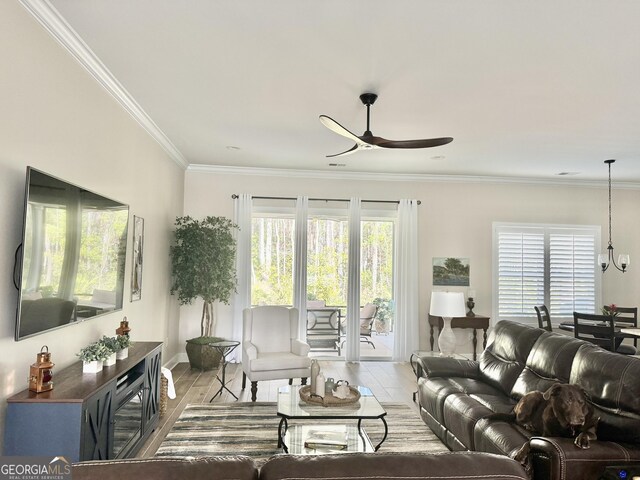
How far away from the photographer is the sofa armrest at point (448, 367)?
3965 mm

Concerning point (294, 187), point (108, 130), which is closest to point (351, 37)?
point (108, 130)

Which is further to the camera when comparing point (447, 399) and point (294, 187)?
point (294, 187)

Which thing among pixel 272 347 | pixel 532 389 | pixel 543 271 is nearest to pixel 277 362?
pixel 272 347

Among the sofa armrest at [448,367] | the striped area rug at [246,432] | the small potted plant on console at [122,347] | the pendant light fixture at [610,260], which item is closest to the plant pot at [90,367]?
the small potted plant on console at [122,347]

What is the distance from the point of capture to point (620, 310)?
6184mm

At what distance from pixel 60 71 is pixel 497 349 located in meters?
4.15

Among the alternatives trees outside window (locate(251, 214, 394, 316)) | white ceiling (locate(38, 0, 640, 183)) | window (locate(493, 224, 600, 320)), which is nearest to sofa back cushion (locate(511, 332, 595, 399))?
white ceiling (locate(38, 0, 640, 183))

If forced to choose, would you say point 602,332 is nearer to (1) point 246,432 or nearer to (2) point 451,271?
(2) point 451,271

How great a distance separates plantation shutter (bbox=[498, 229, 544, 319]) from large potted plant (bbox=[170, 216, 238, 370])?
4438 millimetres

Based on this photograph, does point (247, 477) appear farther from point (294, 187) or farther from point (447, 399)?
point (294, 187)

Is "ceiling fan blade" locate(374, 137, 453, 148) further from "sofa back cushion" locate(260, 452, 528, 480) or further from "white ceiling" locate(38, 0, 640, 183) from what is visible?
"sofa back cushion" locate(260, 452, 528, 480)

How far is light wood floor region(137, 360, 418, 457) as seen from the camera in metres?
4.13

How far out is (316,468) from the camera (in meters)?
1.10

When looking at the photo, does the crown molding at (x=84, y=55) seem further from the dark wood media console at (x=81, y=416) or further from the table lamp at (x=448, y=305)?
the table lamp at (x=448, y=305)
